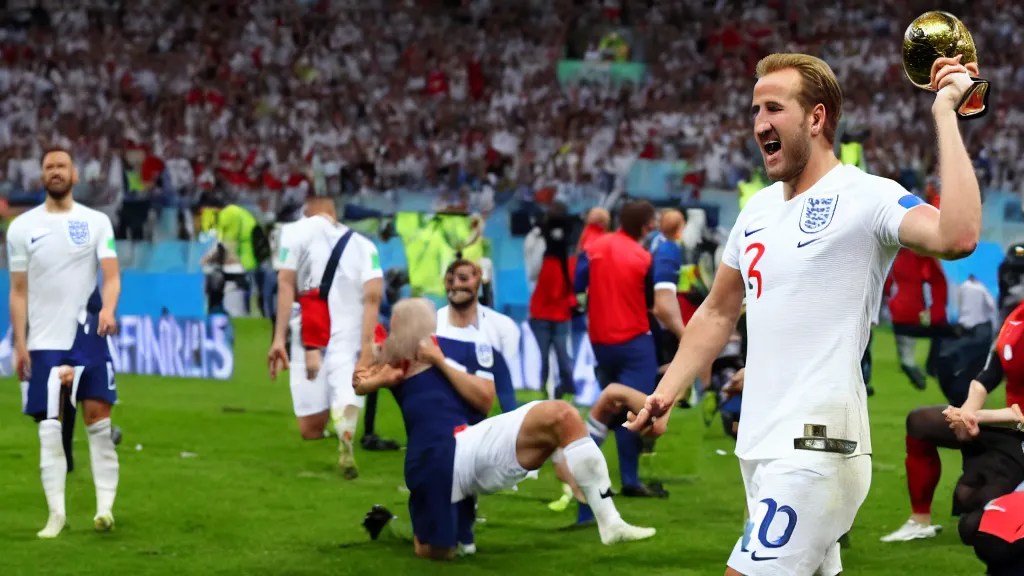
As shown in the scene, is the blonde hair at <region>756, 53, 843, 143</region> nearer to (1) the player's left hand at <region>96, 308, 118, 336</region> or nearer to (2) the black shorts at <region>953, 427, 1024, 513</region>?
(2) the black shorts at <region>953, 427, 1024, 513</region>

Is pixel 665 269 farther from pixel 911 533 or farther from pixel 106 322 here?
pixel 106 322

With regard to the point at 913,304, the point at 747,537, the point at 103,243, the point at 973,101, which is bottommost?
the point at 913,304

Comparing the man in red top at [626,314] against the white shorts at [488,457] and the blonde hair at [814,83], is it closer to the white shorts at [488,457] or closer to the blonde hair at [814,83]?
the white shorts at [488,457]

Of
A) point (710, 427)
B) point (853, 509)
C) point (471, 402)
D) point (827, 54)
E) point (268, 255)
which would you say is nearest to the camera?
point (853, 509)

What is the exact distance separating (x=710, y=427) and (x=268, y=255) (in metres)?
8.31

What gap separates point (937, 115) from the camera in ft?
11.6

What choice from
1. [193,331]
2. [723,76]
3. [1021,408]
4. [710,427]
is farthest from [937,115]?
[723,76]

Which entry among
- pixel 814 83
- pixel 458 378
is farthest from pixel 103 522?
pixel 814 83

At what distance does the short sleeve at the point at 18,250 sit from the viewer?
27.7 ft

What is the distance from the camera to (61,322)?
834 cm

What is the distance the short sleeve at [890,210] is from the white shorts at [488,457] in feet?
12.3

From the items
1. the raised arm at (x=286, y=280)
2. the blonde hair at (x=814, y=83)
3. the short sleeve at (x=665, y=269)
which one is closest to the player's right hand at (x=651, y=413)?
the blonde hair at (x=814, y=83)

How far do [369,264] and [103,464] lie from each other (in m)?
2.66

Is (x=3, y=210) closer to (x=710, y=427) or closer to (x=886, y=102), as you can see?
(x=710, y=427)
